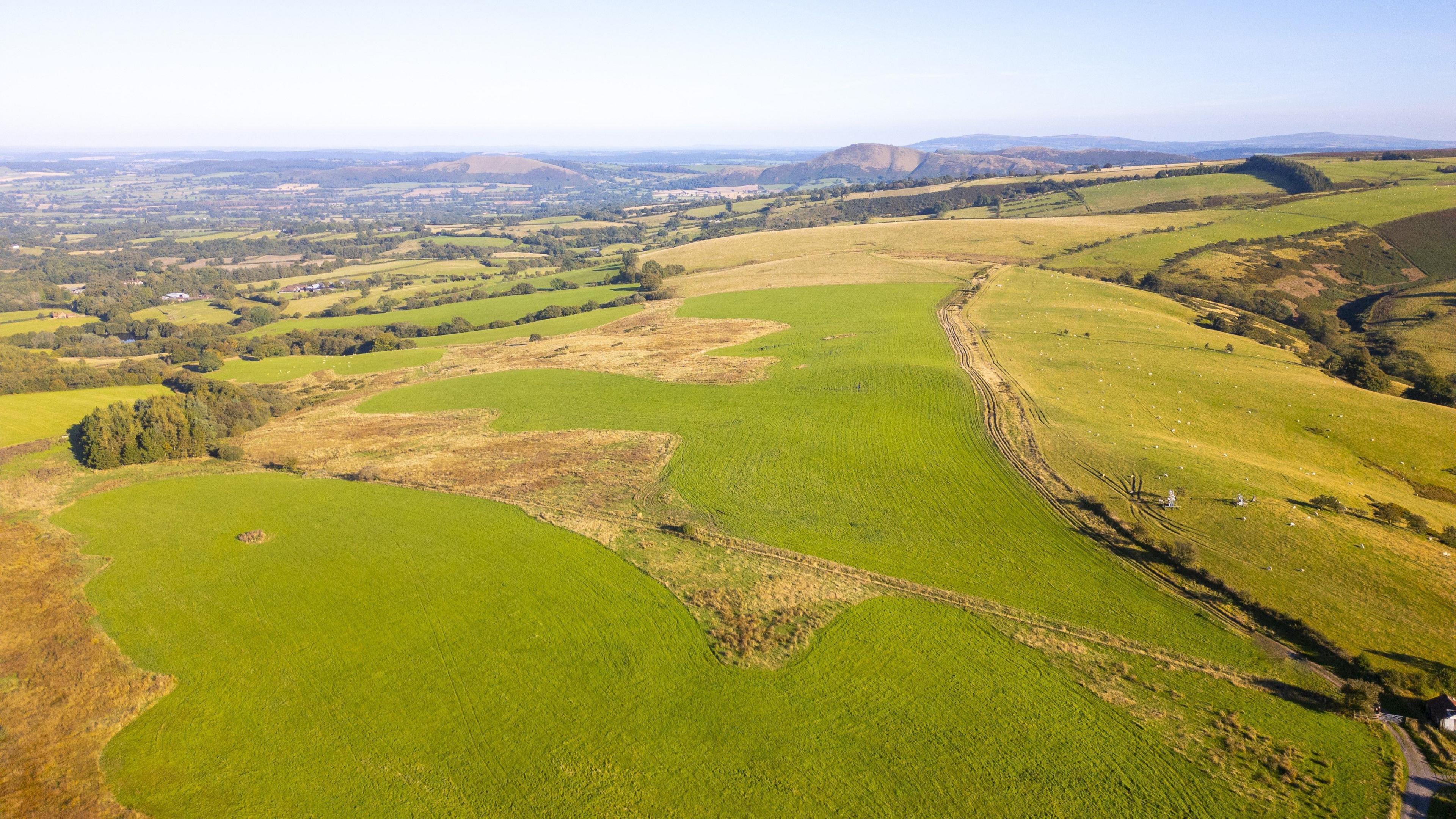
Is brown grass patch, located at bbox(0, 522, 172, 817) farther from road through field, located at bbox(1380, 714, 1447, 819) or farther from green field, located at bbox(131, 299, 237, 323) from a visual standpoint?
green field, located at bbox(131, 299, 237, 323)

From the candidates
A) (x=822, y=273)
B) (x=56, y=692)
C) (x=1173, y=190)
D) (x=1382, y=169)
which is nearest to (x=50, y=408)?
(x=56, y=692)

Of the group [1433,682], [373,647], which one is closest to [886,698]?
[1433,682]

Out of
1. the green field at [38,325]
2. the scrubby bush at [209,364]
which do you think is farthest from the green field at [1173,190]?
the green field at [38,325]

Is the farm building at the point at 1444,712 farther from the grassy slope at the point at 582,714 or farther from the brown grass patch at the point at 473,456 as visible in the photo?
the brown grass patch at the point at 473,456

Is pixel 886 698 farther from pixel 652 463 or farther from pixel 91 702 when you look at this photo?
pixel 91 702

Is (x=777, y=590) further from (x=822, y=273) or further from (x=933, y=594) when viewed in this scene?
(x=822, y=273)

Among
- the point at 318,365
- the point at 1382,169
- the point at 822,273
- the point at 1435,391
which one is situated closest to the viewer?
the point at 1435,391
